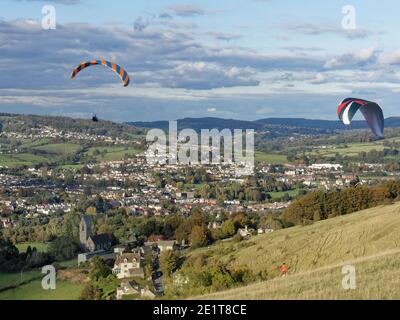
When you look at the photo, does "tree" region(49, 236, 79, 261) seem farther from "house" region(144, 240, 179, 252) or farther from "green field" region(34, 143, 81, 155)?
"green field" region(34, 143, 81, 155)

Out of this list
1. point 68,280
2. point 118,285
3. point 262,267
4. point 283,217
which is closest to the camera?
point 262,267

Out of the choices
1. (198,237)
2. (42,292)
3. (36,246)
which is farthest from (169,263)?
(36,246)

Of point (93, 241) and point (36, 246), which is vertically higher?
point (93, 241)

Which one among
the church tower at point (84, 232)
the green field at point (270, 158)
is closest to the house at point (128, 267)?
the church tower at point (84, 232)

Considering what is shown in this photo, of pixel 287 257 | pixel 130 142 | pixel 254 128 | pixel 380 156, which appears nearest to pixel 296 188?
pixel 380 156

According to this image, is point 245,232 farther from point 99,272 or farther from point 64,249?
point 99,272
